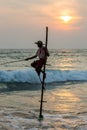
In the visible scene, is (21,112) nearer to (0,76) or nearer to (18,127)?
(18,127)

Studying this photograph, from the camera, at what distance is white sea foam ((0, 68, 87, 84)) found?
3020cm

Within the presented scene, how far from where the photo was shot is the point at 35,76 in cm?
3092

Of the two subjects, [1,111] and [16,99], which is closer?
[1,111]

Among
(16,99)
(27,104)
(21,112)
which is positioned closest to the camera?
(21,112)

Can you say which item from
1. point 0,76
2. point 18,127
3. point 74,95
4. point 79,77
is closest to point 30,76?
point 0,76

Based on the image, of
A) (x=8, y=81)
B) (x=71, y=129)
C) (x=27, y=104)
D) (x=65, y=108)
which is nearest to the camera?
(x=71, y=129)

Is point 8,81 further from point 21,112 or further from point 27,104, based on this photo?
point 21,112

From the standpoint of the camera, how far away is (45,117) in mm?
12930

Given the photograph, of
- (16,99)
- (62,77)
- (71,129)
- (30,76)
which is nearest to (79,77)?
(62,77)

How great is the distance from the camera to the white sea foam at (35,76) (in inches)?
1189

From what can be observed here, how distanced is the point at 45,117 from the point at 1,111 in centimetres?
188

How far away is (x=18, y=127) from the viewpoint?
1117 cm

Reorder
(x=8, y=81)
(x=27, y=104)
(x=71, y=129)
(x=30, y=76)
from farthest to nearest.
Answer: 1. (x=30, y=76)
2. (x=8, y=81)
3. (x=27, y=104)
4. (x=71, y=129)

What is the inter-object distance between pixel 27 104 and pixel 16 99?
62.9 inches
